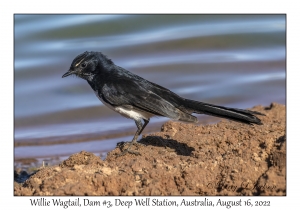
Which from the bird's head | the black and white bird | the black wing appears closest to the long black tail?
the black and white bird

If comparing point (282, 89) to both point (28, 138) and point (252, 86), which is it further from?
point (28, 138)

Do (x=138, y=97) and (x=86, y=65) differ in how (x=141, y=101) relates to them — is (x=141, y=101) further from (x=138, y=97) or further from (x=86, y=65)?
(x=86, y=65)

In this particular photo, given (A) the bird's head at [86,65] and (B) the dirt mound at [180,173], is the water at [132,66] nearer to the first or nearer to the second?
(A) the bird's head at [86,65]

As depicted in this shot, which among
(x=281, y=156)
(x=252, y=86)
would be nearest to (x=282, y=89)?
(x=252, y=86)

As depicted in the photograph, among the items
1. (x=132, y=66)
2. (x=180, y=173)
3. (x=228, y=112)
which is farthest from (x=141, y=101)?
(x=132, y=66)

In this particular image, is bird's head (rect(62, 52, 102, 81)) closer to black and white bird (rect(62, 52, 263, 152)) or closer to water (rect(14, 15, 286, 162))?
black and white bird (rect(62, 52, 263, 152))
